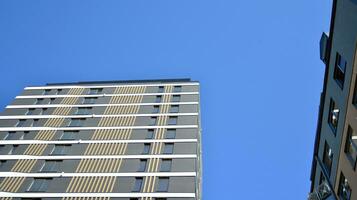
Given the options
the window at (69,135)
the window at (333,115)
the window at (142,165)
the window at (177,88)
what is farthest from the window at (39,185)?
the window at (333,115)

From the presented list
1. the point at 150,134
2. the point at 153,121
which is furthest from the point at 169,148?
the point at 153,121

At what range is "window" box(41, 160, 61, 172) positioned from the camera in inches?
1823

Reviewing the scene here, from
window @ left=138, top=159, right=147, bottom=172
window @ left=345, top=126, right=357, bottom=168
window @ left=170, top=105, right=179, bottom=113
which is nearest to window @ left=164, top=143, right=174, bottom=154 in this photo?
window @ left=138, top=159, right=147, bottom=172

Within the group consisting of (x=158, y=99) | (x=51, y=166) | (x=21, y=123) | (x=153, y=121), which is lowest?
(x=51, y=166)

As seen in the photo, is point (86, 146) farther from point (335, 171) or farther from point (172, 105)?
point (335, 171)

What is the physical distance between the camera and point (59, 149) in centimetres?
4931

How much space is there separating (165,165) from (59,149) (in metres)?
13.7

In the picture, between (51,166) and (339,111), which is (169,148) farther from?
(339,111)

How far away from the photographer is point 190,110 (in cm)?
5388

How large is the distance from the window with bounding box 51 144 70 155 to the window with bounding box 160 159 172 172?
12.4 m

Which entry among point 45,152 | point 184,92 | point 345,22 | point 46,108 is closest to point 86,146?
point 45,152

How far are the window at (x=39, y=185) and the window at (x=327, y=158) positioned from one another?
28.8 metres

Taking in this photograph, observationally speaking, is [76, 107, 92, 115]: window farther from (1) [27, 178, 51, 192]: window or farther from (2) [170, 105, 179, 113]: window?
(1) [27, 178, 51, 192]: window

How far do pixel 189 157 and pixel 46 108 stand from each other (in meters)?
23.3
